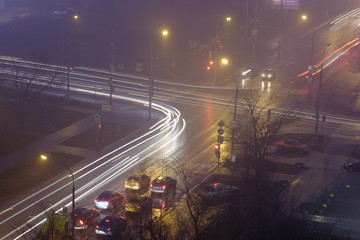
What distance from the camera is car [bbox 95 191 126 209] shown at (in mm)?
30109

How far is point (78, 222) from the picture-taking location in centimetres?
2750

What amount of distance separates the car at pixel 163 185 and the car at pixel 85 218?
4.31 meters

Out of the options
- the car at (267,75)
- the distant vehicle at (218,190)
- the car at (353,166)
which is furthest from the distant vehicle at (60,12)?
the distant vehicle at (218,190)

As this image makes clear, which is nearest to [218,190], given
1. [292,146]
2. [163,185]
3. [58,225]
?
[163,185]

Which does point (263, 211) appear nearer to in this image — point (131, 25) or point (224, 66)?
point (224, 66)

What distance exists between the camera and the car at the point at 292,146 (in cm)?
4006

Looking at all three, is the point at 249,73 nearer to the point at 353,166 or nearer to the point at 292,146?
the point at 292,146

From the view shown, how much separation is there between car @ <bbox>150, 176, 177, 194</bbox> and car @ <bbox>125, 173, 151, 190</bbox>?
2.22 feet

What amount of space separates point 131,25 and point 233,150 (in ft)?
154

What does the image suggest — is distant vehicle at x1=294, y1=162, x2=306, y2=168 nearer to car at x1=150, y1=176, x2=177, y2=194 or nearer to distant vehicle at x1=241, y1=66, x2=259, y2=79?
car at x1=150, y1=176, x2=177, y2=194

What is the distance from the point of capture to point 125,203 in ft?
102

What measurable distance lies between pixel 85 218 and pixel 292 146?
17.9 metres

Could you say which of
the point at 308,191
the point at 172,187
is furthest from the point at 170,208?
the point at 308,191

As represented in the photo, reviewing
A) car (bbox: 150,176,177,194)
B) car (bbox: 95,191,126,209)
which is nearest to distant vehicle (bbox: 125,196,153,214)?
car (bbox: 95,191,126,209)
